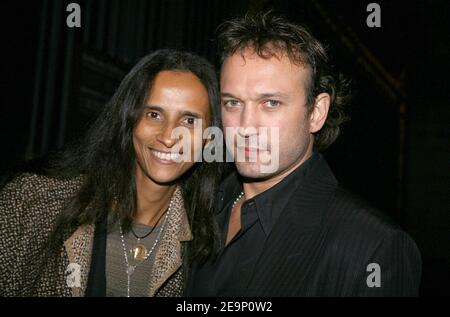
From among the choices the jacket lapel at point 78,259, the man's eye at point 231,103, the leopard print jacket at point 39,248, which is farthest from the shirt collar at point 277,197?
the jacket lapel at point 78,259

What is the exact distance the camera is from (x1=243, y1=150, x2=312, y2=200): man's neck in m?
1.93

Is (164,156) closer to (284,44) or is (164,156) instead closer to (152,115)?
(152,115)

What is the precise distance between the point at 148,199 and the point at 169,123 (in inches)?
20.1

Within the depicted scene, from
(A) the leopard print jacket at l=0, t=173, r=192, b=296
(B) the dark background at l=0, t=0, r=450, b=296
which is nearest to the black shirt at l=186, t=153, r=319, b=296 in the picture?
(A) the leopard print jacket at l=0, t=173, r=192, b=296

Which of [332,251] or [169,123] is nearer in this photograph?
[332,251]

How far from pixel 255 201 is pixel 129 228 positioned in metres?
0.77

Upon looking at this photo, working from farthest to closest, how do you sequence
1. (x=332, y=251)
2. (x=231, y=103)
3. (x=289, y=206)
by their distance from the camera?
(x=231, y=103)
(x=289, y=206)
(x=332, y=251)

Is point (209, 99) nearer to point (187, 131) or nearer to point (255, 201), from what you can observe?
point (187, 131)

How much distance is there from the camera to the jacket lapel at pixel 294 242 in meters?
1.53

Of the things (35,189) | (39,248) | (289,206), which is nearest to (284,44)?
(289,206)

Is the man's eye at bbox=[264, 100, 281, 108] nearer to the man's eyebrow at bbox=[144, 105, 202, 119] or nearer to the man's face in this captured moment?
the man's face

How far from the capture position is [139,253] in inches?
81.6

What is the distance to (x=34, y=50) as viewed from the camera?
264 centimetres

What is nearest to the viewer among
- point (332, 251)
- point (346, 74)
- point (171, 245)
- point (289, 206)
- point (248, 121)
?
point (332, 251)
